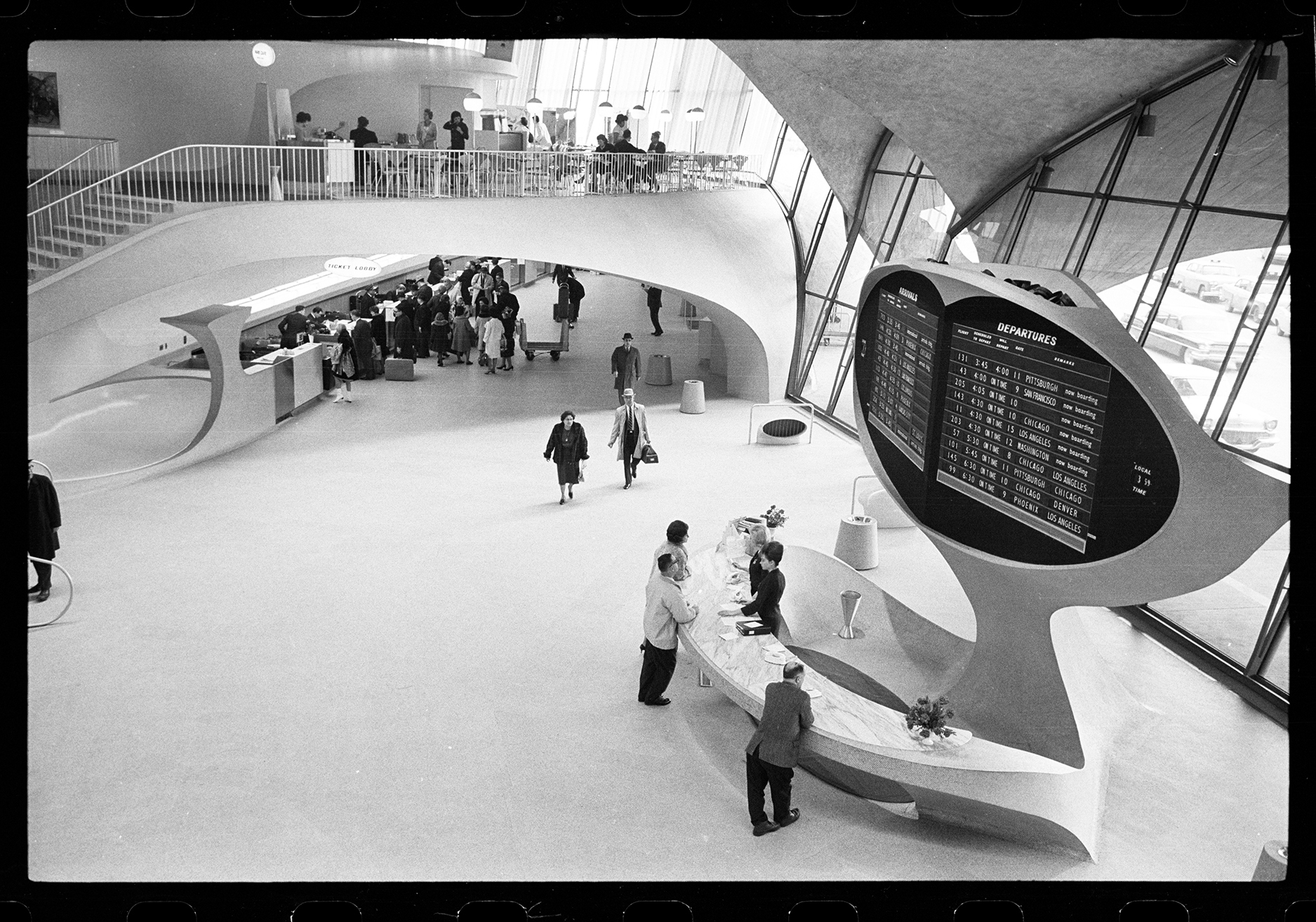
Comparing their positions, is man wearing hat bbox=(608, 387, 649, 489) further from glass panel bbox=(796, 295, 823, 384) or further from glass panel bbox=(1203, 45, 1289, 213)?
glass panel bbox=(1203, 45, 1289, 213)

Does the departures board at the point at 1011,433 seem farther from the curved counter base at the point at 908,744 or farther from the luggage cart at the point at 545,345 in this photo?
the luggage cart at the point at 545,345

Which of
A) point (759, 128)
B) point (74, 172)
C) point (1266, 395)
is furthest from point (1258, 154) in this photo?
point (74, 172)

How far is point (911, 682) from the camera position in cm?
897

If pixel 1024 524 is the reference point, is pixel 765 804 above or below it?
below

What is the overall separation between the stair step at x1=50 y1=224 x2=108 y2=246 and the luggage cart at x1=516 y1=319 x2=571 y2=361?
915cm

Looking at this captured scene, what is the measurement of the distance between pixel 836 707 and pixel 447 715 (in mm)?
2954

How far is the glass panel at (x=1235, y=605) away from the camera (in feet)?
32.2

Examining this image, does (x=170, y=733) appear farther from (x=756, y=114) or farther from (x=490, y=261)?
(x=490, y=261)

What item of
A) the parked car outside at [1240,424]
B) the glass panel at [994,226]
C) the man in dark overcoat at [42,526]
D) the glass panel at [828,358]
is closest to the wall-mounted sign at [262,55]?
the glass panel at [828,358]

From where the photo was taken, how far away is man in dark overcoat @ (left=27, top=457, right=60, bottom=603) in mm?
9875

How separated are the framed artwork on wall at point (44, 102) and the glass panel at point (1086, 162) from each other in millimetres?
13544

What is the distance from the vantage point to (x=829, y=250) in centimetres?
2050
